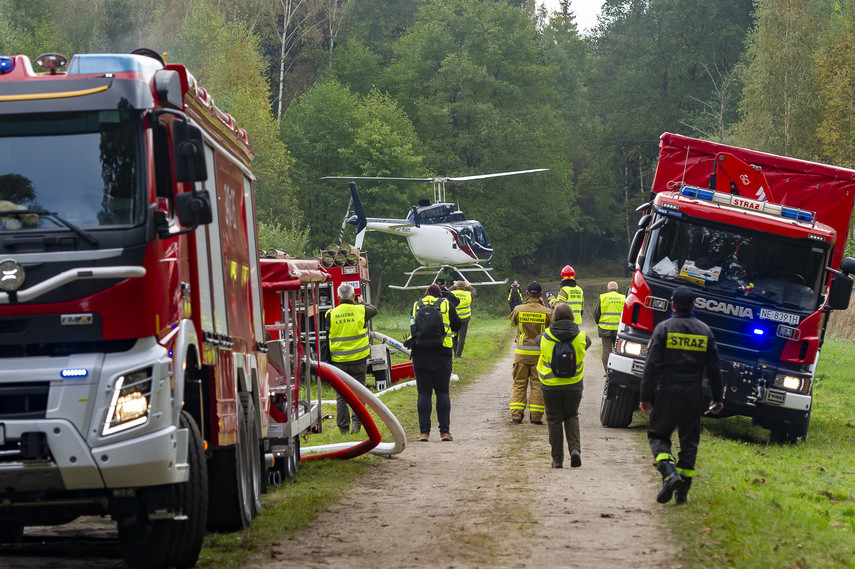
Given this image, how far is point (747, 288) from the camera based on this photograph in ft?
46.6

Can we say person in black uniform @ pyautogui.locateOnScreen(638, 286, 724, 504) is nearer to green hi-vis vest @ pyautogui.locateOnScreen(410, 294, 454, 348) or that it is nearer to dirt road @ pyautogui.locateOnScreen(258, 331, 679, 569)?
dirt road @ pyautogui.locateOnScreen(258, 331, 679, 569)

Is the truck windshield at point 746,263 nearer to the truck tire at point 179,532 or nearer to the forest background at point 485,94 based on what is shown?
the truck tire at point 179,532

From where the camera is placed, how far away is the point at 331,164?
60.1 m

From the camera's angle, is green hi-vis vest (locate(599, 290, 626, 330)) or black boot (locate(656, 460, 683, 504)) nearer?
black boot (locate(656, 460, 683, 504))

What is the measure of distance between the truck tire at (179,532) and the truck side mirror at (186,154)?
4.77ft

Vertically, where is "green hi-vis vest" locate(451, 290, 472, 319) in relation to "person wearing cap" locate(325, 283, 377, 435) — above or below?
below

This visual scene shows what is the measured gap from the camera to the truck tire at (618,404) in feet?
49.7

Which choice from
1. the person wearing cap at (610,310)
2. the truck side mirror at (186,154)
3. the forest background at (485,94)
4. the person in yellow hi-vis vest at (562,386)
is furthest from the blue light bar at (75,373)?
the forest background at (485,94)

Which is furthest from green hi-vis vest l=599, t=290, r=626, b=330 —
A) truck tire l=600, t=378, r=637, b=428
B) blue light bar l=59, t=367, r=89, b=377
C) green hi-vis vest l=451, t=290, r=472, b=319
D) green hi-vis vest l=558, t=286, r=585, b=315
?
blue light bar l=59, t=367, r=89, b=377

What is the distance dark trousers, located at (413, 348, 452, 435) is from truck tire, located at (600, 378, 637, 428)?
2.27m

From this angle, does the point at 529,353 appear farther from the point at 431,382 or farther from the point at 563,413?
the point at 563,413

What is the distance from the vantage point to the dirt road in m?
7.41

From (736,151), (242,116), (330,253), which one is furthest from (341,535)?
(242,116)

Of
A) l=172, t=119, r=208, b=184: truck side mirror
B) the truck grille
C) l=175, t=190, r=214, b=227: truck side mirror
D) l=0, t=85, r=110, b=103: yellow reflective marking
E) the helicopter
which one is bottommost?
the helicopter
